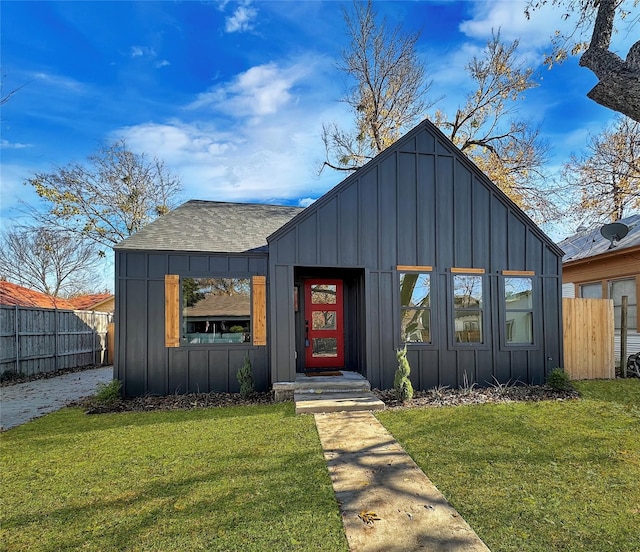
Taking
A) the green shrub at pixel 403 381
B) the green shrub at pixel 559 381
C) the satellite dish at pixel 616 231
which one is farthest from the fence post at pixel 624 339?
the green shrub at pixel 403 381

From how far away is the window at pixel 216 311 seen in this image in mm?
7316

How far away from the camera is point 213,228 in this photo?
27.7ft

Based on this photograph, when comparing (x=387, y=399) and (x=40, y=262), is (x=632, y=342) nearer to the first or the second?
(x=387, y=399)

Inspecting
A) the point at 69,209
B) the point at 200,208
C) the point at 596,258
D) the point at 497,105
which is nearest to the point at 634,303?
the point at 596,258

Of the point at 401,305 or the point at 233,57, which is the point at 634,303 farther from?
the point at 233,57

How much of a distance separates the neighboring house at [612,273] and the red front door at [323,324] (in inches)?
315

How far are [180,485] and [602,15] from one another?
6471mm

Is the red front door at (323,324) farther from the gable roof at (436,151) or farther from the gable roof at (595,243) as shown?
the gable roof at (595,243)

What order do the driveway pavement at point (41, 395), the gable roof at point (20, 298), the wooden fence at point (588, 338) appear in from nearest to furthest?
1. the driveway pavement at point (41, 395)
2. the wooden fence at point (588, 338)
3. the gable roof at point (20, 298)

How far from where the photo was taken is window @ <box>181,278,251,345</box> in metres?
7.32

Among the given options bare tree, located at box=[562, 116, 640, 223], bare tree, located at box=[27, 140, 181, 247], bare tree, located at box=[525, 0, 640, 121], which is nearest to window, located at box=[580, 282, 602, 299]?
bare tree, located at box=[562, 116, 640, 223]

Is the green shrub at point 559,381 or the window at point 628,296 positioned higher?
the window at point 628,296

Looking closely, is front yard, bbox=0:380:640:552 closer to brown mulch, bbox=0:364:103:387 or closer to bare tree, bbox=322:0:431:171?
brown mulch, bbox=0:364:103:387

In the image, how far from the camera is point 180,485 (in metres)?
3.39
